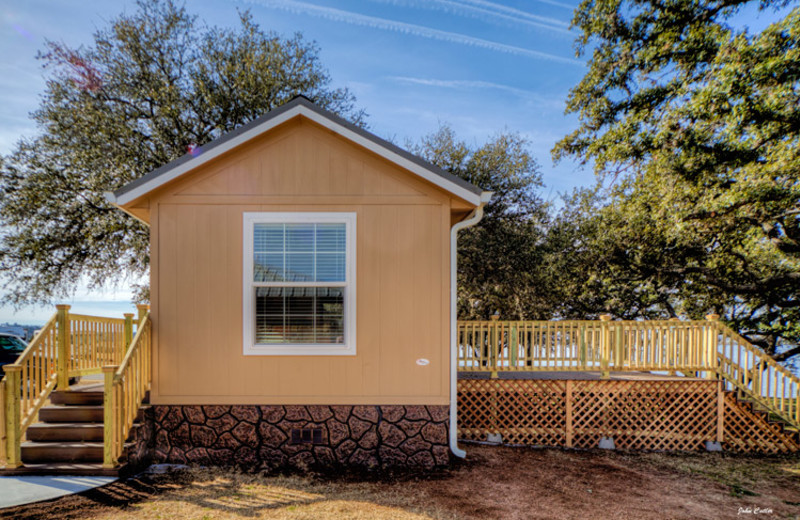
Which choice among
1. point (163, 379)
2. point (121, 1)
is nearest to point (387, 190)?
point (163, 379)

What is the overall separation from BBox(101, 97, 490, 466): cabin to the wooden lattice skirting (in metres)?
1.77

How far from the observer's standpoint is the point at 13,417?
15.2 feet

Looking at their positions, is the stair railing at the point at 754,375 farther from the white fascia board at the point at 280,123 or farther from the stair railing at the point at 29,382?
the stair railing at the point at 29,382

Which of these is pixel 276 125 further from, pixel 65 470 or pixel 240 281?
pixel 65 470

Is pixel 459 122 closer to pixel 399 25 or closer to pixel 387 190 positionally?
pixel 399 25

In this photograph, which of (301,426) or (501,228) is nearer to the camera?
(301,426)

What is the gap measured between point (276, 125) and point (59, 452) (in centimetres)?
478

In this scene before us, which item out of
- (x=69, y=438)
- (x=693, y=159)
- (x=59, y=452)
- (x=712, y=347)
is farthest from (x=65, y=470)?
(x=693, y=159)

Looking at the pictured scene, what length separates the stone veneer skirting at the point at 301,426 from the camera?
5.44 m

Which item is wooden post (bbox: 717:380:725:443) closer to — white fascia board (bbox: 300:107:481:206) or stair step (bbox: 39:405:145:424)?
white fascia board (bbox: 300:107:481:206)

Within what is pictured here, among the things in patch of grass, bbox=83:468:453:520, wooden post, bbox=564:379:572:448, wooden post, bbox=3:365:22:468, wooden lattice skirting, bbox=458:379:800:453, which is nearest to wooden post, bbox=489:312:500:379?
wooden lattice skirting, bbox=458:379:800:453

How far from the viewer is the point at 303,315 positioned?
17.9ft

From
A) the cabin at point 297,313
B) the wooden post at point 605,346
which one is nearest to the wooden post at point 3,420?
the cabin at point 297,313

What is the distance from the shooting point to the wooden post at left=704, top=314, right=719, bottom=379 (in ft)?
23.0
